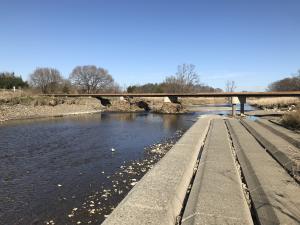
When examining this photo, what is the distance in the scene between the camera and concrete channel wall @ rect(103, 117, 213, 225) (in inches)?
406

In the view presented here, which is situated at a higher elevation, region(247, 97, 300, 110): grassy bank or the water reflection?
region(247, 97, 300, 110): grassy bank

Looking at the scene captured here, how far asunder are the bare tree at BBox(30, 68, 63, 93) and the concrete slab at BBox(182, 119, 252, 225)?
12808 centimetres

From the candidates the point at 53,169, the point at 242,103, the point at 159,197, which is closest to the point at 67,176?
the point at 53,169

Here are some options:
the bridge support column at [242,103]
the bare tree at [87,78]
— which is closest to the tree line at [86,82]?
the bare tree at [87,78]

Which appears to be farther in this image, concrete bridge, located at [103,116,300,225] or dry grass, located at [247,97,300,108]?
dry grass, located at [247,97,300,108]

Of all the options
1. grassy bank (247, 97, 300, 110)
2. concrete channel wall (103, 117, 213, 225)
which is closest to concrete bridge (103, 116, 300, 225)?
concrete channel wall (103, 117, 213, 225)

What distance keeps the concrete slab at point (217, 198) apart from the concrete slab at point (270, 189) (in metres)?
0.58

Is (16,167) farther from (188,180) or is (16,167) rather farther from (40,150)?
(188,180)

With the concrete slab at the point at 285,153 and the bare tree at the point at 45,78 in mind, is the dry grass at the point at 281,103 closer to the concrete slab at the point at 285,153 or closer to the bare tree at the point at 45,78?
the concrete slab at the point at 285,153

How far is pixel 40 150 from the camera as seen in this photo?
86.0 ft

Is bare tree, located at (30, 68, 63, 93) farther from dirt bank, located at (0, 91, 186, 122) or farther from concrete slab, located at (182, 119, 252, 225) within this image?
concrete slab, located at (182, 119, 252, 225)

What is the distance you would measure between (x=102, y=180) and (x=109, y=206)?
4.16 m

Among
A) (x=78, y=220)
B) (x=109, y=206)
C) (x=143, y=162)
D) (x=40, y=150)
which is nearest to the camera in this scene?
Result: (x=78, y=220)

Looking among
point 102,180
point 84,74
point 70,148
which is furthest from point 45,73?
point 102,180
